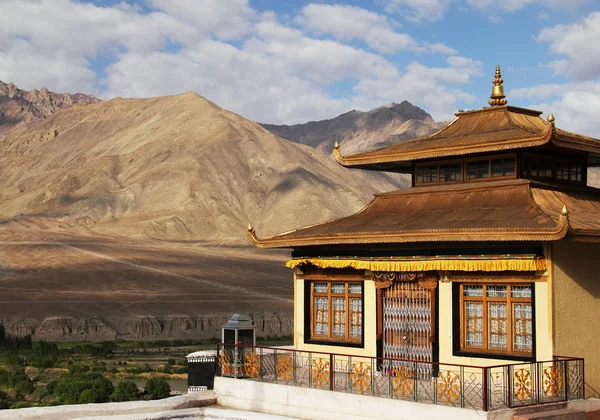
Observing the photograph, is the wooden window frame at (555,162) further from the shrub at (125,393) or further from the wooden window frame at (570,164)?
the shrub at (125,393)

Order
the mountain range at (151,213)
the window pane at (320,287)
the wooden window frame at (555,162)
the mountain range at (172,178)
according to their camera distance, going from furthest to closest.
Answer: the mountain range at (172,178) < the mountain range at (151,213) < the window pane at (320,287) < the wooden window frame at (555,162)

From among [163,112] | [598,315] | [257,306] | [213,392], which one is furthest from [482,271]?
[163,112]

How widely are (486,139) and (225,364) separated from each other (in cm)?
719

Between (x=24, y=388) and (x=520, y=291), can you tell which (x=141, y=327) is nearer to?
(x=24, y=388)

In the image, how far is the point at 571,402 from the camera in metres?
16.4

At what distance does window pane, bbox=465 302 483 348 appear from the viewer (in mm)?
18047

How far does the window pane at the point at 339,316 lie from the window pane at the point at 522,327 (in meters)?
4.38

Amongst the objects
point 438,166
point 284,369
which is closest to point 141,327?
point 438,166

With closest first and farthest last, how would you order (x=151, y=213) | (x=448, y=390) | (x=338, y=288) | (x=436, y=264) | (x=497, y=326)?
(x=448, y=390) < (x=497, y=326) < (x=436, y=264) < (x=338, y=288) < (x=151, y=213)

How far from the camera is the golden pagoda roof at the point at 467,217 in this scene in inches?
668

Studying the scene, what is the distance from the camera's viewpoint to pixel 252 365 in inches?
770

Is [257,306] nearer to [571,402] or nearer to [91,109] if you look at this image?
[571,402]

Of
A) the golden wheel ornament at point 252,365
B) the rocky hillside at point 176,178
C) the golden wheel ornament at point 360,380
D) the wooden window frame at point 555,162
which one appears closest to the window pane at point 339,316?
the golden wheel ornament at point 252,365

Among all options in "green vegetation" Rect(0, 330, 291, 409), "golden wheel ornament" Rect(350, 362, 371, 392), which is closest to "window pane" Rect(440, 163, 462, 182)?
"golden wheel ornament" Rect(350, 362, 371, 392)
